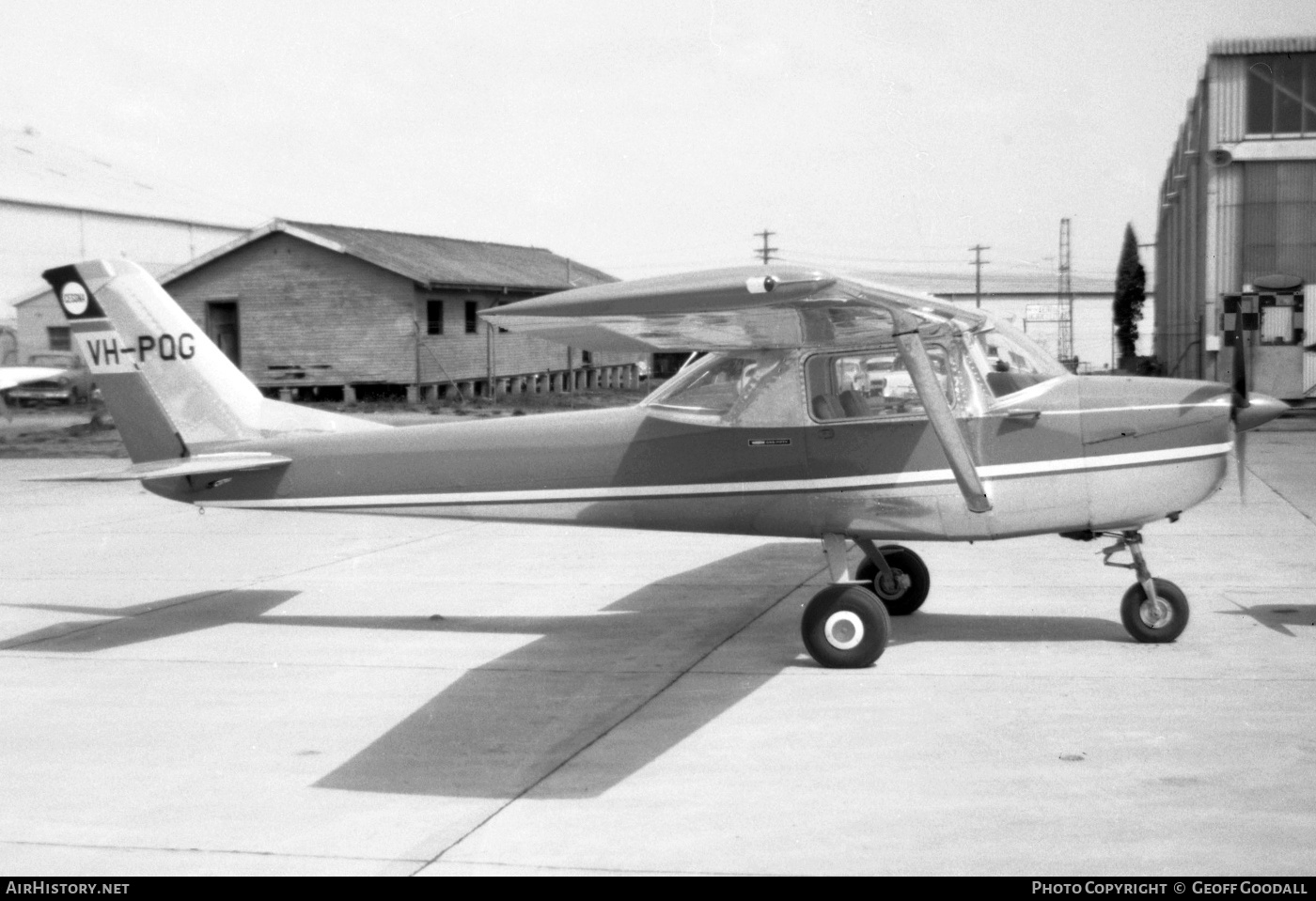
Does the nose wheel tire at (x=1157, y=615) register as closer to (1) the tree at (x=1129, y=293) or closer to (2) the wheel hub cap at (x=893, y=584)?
(2) the wheel hub cap at (x=893, y=584)

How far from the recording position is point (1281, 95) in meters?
32.7

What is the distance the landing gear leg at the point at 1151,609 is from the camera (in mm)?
8211

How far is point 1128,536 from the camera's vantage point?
830 cm

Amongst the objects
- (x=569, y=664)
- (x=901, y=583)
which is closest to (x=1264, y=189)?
(x=901, y=583)

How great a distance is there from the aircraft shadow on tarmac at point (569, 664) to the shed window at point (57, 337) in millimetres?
43529

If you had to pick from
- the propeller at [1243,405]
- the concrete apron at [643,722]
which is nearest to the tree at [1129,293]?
the concrete apron at [643,722]

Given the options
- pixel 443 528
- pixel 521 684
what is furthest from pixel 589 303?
pixel 443 528

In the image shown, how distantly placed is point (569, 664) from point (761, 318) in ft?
7.89

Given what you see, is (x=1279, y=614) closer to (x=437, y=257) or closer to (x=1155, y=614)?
(x=1155, y=614)

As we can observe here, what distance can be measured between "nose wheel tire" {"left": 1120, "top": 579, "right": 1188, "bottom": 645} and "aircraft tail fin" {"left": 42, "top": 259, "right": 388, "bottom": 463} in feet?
17.0

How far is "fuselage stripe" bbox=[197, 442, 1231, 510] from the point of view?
25.9 feet

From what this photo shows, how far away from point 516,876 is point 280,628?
5.12m

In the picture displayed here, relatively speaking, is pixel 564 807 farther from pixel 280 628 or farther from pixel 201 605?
pixel 201 605

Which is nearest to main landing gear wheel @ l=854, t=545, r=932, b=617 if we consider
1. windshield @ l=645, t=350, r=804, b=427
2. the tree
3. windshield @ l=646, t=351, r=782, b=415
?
windshield @ l=645, t=350, r=804, b=427
